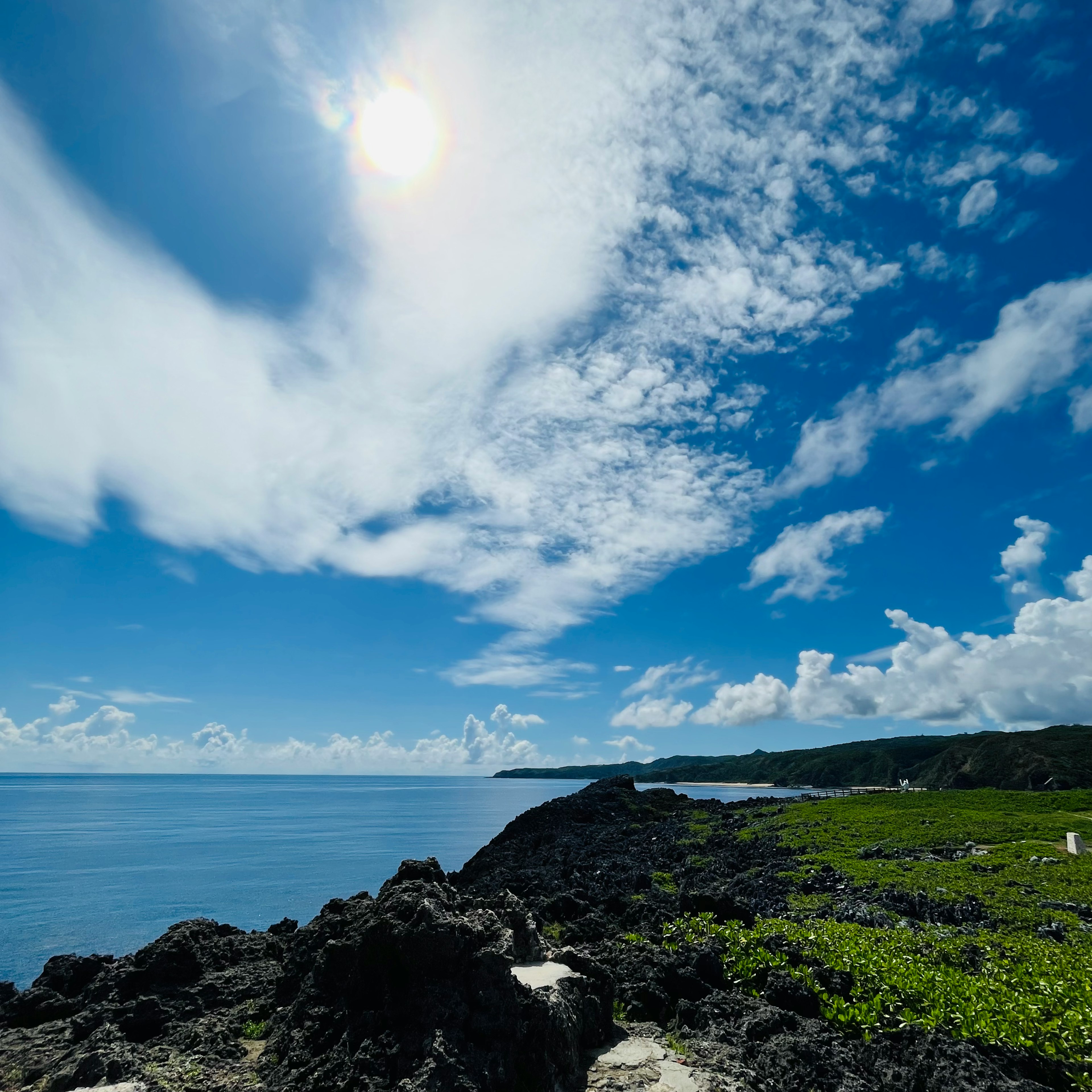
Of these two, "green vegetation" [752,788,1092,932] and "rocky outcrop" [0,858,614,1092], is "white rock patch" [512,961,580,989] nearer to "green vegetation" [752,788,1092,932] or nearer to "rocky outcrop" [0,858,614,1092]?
"rocky outcrop" [0,858,614,1092]

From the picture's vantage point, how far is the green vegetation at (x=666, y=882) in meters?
24.7

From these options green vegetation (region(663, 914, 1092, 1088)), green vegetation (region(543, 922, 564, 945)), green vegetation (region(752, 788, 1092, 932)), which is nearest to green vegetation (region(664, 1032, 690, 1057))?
green vegetation (region(663, 914, 1092, 1088))

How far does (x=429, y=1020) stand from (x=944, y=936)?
43.1 ft

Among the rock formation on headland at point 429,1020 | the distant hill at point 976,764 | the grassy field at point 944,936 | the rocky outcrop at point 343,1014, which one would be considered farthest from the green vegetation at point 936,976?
the distant hill at point 976,764

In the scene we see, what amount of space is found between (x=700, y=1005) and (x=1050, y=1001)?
18.5ft

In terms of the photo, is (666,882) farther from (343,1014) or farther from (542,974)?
(343,1014)

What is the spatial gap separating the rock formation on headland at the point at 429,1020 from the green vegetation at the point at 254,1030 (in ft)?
0.11

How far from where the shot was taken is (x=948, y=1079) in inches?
349

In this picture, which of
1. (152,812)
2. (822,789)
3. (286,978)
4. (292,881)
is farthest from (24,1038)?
(822,789)

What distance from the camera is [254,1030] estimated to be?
11.7m

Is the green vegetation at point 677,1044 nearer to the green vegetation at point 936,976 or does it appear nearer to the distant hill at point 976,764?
the green vegetation at point 936,976

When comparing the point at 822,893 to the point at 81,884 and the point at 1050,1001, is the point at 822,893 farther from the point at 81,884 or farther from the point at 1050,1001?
the point at 81,884

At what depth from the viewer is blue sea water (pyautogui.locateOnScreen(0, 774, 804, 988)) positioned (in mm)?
30938

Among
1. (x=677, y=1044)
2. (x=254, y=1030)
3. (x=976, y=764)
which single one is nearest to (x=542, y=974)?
(x=677, y=1044)
